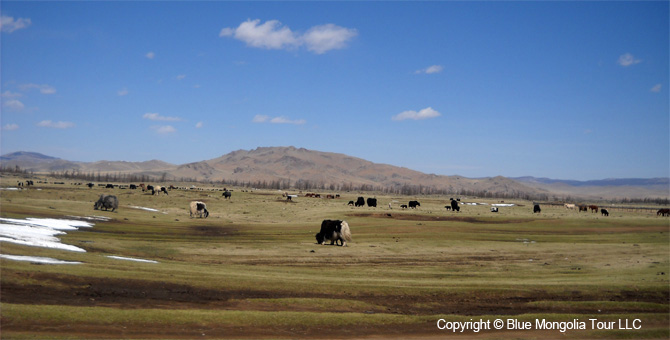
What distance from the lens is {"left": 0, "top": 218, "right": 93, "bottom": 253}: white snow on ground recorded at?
25.0m

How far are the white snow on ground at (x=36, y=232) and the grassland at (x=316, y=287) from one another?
1.30 metres

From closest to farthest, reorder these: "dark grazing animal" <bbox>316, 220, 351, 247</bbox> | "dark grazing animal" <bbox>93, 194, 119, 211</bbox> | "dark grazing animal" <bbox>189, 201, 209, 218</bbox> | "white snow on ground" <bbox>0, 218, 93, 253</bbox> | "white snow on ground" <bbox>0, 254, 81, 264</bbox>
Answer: "white snow on ground" <bbox>0, 254, 81, 264</bbox>
"white snow on ground" <bbox>0, 218, 93, 253</bbox>
"dark grazing animal" <bbox>316, 220, 351, 247</bbox>
"dark grazing animal" <bbox>93, 194, 119, 211</bbox>
"dark grazing animal" <bbox>189, 201, 209, 218</bbox>

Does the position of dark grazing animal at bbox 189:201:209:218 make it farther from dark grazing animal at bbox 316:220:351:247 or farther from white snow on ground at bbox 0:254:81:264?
white snow on ground at bbox 0:254:81:264

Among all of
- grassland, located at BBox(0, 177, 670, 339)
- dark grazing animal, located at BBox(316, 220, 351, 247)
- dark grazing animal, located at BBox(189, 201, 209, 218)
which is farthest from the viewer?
dark grazing animal, located at BBox(189, 201, 209, 218)

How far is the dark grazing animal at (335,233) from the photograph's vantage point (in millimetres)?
38750

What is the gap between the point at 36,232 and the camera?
2955cm

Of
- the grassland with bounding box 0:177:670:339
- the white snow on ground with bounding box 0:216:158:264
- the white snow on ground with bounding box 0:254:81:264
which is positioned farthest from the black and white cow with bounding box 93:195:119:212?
the white snow on ground with bounding box 0:254:81:264

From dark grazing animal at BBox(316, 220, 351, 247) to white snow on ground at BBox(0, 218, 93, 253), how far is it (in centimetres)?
1773

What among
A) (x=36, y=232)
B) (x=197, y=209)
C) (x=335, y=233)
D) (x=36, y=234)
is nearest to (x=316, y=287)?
(x=36, y=234)

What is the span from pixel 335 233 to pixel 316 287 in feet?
59.4

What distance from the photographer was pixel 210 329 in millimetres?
13945

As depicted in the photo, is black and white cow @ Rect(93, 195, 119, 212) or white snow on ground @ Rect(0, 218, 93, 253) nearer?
white snow on ground @ Rect(0, 218, 93, 253)

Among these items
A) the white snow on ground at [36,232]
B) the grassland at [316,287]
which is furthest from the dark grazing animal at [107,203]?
the white snow on ground at [36,232]

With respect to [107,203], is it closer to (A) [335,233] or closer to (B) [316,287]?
(A) [335,233]
